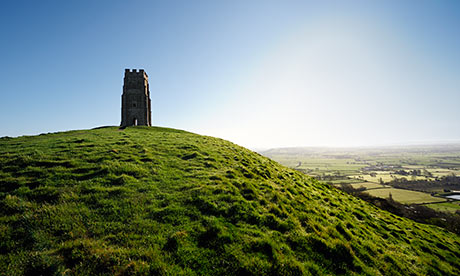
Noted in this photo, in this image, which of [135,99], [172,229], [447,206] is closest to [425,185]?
[447,206]

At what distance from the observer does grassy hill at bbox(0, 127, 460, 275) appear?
5.60 meters

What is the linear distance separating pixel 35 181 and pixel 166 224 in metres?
8.67

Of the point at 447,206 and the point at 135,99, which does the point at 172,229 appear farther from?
the point at 447,206

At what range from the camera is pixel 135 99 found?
48.4 meters

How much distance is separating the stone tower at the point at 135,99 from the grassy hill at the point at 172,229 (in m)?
36.0

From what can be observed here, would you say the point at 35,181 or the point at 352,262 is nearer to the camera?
the point at 352,262

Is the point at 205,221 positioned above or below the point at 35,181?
below

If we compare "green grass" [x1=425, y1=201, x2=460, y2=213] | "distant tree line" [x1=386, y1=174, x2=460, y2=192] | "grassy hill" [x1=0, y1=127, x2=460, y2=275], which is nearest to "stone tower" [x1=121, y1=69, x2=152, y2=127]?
"grassy hill" [x1=0, y1=127, x2=460, y2=275]

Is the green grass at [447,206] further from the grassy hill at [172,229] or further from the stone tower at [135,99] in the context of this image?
the stone tower at [135,99]

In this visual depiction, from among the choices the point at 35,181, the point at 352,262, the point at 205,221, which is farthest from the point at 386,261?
the point at 35,181

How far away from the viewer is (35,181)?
9.86 metres

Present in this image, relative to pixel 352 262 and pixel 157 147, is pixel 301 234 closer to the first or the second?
pixel 352 262

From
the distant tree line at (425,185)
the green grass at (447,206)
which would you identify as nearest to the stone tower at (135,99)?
the green grass at (447,206)

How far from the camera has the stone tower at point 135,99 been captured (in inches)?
1885
